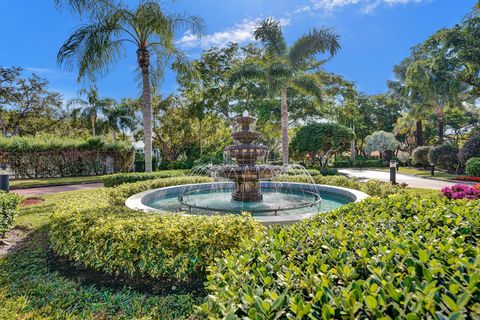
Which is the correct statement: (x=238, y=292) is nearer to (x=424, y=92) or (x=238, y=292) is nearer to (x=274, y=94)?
(x=274, y=94)

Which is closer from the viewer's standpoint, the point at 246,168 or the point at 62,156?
the point at 246,168

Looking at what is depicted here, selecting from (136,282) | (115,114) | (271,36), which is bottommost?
(136,282)

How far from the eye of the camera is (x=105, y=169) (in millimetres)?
24000

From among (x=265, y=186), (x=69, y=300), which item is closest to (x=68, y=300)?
(x=69, y=300)

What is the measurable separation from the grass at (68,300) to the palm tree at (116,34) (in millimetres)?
9010

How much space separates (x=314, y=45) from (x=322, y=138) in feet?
34.7

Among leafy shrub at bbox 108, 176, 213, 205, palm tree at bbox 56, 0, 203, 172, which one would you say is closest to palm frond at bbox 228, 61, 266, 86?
palm tree at bbox 56, 0, 203, 172

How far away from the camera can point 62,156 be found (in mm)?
22078

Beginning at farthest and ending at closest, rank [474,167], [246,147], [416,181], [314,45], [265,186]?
[416,181] → [474,167] → [314,45] → [265,186] → [246,147]

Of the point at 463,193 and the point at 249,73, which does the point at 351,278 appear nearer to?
the point at 463,193

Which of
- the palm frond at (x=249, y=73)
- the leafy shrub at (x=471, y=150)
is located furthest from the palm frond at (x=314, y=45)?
the leafy shrub at (x=471, y=150)

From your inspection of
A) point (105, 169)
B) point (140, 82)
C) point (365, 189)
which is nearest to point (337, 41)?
point (365, 189)

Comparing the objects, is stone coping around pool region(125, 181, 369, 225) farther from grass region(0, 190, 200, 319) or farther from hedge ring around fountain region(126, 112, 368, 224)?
grass region(0, 190, 200, 319)

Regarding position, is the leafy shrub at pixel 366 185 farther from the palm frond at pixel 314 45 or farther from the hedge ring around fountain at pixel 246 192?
the palm frond at pixel 314 45
